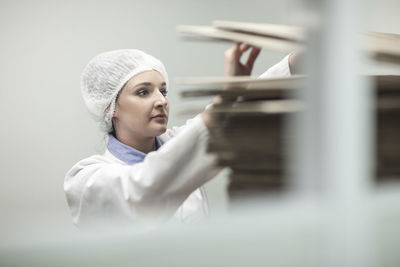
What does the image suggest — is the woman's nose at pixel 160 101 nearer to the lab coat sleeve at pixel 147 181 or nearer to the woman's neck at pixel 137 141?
the woman's neck at pixel 137 141

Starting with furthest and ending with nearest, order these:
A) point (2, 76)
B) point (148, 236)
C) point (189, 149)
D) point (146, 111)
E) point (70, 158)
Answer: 1. point (70, 158)
2. point (2, 76)
3. point (146, 111)
4. point (189, 149)
5. point (148, 236)

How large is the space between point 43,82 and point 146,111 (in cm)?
66

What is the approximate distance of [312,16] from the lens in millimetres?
459

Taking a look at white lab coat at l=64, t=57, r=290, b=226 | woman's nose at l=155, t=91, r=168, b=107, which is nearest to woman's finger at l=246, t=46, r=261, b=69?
white lab coat at l=64, t=57, r=290, b=226

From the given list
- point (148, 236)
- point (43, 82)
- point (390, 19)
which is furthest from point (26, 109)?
point (148, 236)

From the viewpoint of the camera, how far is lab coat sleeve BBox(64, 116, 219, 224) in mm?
904

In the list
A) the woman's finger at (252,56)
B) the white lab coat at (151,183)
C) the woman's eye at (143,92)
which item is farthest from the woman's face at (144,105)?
the woman's finger at (252,56)

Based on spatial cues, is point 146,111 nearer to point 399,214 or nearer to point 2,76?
point 2,76

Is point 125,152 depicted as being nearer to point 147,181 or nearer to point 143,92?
point 143,92

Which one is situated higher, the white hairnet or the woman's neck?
the white hairnet

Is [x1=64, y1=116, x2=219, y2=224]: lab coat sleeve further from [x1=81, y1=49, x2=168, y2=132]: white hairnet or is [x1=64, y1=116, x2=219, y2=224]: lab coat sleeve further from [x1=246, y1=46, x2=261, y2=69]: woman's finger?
[x1=81, y1=49, x2=168, y2=132]: white hairnet

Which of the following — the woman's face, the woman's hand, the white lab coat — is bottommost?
the white lab coat

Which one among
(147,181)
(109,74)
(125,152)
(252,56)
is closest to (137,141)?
(125,152)

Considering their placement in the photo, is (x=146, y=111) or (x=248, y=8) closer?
(x=146, y=111)
